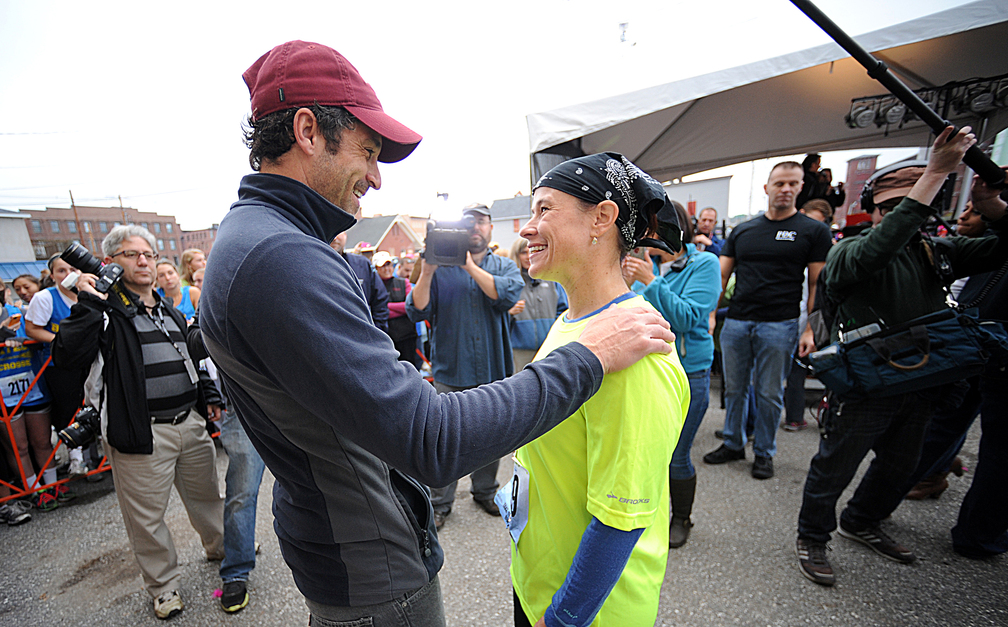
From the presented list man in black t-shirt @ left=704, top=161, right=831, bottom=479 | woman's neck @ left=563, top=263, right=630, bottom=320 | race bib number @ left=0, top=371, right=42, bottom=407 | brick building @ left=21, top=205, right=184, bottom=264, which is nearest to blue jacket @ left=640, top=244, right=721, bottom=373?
man in black t-shirt @ left=704, top=161, right=831, bottom=479

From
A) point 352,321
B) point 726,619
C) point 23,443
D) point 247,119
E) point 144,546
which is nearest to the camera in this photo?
point 352,321

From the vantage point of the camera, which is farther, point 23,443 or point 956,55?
point 956,55

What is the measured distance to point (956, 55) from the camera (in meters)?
4.46

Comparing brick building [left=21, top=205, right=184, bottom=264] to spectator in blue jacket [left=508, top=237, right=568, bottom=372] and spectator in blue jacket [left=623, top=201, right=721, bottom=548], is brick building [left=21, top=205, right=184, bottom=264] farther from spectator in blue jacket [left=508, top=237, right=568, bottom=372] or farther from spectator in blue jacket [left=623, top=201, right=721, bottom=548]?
spectator in blue jacket [left=623, top=201, right=721, bottom=548]

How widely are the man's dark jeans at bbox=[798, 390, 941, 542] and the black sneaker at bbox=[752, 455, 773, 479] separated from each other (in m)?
0.91

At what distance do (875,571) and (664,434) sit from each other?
102 inches

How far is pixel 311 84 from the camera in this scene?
957 millimetres

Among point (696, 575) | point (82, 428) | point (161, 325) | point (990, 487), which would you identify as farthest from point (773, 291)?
point (82, 428)

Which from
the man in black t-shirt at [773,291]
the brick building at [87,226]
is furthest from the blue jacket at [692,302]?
the brick building at [87,226]

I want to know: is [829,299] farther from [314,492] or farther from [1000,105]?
Result: [1000,105]

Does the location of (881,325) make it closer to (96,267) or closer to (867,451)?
(867,451)

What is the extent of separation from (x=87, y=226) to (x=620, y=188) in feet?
204

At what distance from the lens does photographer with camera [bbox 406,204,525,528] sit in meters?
3.17

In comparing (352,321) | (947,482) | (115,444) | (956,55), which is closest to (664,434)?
(352,321)
